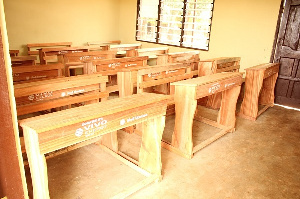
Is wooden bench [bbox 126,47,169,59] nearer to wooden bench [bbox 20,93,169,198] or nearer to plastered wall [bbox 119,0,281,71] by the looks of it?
plastered wall [bbox 119,0,281,71]

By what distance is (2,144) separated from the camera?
1.48 metres

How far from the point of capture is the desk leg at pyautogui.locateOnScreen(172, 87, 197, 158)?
116 inches

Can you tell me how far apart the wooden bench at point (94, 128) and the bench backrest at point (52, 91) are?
2.26 ft

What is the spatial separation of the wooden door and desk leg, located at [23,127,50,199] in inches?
195

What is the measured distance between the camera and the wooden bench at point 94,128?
168 cm

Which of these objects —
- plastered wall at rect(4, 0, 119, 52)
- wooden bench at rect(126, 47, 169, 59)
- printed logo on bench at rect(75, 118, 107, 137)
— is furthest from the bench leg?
plastered wall at rect(4, 0, 119, 52)

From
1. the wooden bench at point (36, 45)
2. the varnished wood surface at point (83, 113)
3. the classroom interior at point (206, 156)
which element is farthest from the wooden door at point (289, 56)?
the wooden bench at point (36, 45)

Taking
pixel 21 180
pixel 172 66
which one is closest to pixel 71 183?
pixel 21 180

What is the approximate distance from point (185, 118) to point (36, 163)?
5.75 ft

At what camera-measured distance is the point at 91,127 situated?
6.24 ft

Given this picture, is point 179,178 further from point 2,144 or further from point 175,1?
point 175,1

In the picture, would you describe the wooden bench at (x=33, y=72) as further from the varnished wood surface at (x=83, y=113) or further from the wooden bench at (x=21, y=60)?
the varnished wood surface at (x=83, y=113)

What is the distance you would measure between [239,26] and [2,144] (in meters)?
5.40

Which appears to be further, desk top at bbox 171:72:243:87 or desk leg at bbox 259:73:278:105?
desk leg at bbox 259:73:278:105
